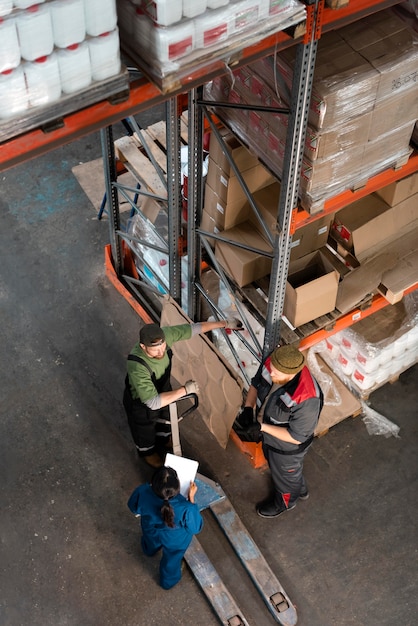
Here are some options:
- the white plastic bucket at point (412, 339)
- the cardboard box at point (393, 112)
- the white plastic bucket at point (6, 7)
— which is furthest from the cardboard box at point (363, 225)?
the white plastic bucket at point (6, 7)

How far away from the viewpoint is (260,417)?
6.22 meters

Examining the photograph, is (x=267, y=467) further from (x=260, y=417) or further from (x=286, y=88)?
(x=286, y=88)

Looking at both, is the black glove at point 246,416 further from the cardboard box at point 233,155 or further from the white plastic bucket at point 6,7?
the white plastic bucket at point 6,7

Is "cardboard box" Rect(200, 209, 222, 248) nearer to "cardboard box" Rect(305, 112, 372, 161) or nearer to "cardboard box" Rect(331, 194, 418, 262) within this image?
"cardboard box" Rect(331, 194, 418, 262)

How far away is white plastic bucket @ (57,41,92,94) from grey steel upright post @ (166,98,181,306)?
210 centimetres

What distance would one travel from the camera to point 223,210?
19.8 ft

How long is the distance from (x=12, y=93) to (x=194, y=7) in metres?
0.97

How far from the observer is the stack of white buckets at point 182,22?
3.65 metres

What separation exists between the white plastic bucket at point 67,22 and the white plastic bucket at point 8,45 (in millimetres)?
189

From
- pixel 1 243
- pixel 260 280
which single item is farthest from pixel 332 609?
pixel 1 243

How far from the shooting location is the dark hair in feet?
18.3

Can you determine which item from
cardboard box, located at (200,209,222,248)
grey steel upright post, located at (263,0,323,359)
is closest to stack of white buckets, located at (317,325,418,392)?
grey steel upright post, located at (263,0,323,359)

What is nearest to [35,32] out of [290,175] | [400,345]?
[290,175]

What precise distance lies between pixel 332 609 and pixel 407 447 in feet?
5.70
